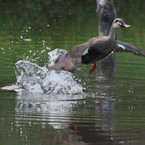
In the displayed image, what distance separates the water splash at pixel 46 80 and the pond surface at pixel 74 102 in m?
0.20

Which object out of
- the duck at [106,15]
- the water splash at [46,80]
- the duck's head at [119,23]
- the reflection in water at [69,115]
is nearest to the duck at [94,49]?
the duck's head at [119,23]

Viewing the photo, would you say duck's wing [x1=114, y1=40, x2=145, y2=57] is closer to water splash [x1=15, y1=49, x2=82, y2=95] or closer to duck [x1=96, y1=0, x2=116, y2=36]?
water splash [x1=15, y1=49, x2=82, y2=95]

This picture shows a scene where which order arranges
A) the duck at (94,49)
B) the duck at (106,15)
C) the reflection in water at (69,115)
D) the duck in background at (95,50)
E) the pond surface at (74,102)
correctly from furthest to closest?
the duck at (106,15)
the duck at (94,49)
the duck in background at (95,50)
the reflection in water at (69,115)
the pond surface at (74,102)

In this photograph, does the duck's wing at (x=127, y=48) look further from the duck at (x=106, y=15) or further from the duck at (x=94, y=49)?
the duck at (x=106, y=15)

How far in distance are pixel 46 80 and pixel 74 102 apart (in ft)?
4.10

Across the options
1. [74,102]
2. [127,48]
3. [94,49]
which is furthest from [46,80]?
[127,48]

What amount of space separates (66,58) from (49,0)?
15.1 m

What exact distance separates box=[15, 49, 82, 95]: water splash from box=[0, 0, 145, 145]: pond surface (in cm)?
20

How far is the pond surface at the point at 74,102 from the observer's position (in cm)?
738

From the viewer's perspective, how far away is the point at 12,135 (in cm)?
731

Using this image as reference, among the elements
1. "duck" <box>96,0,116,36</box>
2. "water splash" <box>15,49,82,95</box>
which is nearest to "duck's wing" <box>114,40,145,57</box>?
"water splash" <box>15,49,82,95</box>

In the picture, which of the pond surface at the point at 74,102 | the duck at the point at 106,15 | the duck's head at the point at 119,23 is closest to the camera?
the pond surface at the point at 74,102

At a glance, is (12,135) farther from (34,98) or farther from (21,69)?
(21,69)

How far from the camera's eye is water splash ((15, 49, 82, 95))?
10156 millimetres
